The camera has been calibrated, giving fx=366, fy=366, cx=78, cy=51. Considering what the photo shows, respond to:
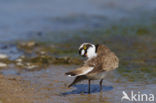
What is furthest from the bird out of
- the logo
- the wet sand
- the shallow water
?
the shallow water

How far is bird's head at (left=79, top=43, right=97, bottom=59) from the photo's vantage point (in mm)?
6449

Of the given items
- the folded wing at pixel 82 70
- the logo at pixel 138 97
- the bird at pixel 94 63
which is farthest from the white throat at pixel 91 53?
the logo at pixel 138 97

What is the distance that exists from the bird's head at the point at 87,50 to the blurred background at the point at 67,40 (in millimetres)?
696

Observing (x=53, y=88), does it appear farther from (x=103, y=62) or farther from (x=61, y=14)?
(x=61, y=14)

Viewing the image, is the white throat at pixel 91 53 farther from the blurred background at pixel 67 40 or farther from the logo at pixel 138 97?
the logo at pixel 138 97

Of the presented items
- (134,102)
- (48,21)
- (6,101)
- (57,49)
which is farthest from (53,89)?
(48,21)

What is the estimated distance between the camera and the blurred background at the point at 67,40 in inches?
278

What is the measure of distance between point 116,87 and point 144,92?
0.61 metres

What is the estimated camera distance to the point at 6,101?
19.4 feet

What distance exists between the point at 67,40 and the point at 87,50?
4759 mm

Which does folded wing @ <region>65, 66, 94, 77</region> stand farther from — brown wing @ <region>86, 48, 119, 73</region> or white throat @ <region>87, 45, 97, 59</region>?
white throat @ <region>87, 45, 97, 59</region>

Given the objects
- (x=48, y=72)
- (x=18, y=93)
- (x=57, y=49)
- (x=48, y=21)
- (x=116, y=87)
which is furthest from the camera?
(x=48, y=21)

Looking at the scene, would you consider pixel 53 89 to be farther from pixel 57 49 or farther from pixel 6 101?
pixel 57 49

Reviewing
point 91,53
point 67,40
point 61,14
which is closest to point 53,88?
point 91,53
